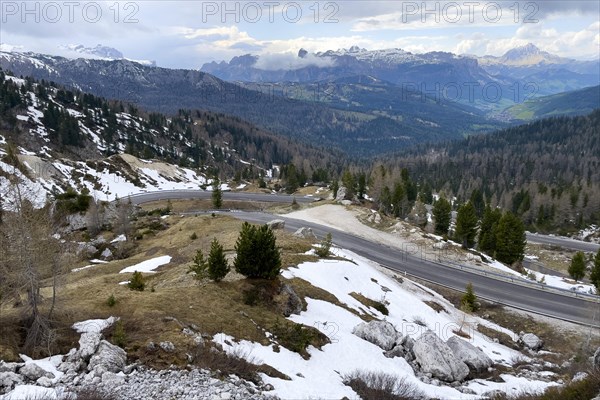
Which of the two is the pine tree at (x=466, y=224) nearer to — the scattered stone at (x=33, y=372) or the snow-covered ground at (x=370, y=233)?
the snow-covered ground at (x=370, y=233)

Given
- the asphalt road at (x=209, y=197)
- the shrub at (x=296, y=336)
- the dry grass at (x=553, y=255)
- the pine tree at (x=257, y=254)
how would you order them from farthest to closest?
1. the asphalt road at (x=209, y=197)
2. the dry grass at (x=553, y=255)
3. the pine tree at (x=257, y=254)
4. the shrub at (x=296, y=336)

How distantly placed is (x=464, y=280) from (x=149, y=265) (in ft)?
127

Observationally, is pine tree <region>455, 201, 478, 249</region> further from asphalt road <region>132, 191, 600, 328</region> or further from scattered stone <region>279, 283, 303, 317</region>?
scattered stone <region>279, 283, 303, 317</region>

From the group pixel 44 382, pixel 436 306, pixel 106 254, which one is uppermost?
pixel 44 382

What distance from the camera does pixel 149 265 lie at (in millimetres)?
40531

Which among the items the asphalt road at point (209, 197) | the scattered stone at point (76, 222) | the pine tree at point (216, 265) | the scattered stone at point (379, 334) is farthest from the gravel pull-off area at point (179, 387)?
the asphalt road at point (209, 197)

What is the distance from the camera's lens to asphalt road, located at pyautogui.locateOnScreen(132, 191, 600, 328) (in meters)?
42.7

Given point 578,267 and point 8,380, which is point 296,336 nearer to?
point 8,380

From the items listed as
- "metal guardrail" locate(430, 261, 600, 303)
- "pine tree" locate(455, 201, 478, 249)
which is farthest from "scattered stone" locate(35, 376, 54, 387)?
"pine tree" locate(455, 201, 478, 249)

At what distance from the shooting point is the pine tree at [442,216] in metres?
→ 89.0

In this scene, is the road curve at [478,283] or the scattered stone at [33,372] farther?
the road curve at [478,283]

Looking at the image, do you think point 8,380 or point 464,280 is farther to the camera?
point 464,280

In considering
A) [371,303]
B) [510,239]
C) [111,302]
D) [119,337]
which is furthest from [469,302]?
[119,337]

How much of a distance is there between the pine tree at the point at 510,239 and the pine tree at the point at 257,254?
58.6m
